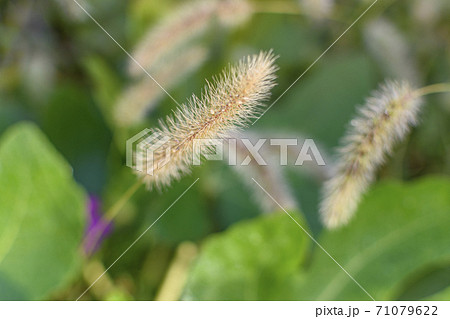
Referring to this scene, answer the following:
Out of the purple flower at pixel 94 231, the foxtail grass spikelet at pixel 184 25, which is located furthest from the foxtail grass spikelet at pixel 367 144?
the purple flower at pixel 94 231

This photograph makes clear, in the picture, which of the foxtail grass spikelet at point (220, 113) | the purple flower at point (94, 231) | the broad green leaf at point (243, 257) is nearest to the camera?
the foxtail grass spikelet at point (220, 113)

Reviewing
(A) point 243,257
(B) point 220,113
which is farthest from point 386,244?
(B) point 220,113

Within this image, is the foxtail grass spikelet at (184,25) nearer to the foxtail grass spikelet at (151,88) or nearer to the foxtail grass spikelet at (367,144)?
the foxtail grass spikelet at (151,88)

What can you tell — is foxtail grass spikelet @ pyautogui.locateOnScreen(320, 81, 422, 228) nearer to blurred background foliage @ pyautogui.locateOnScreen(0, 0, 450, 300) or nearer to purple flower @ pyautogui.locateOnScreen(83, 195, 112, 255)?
blurred background foliage @ pyautogui.locateOnScreen(0, 0, 450, 300)

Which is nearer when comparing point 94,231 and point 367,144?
point 367,144

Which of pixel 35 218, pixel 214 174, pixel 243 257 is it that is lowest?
pixel 35 218

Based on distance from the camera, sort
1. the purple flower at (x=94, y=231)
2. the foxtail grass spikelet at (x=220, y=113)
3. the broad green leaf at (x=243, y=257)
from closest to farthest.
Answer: the foxtail grass spikelet at (x=220, y=113)
the broad green leaf at (x=243, y=257)
the purple flower at (x=94, y=231)

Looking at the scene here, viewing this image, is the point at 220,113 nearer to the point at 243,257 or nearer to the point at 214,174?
the point at 243,257
